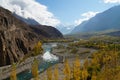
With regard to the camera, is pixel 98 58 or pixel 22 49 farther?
pixel 22 49

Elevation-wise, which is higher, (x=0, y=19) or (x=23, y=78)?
(x=0, y=19)

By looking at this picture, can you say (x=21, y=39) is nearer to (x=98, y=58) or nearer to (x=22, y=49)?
(x=22, y=49)

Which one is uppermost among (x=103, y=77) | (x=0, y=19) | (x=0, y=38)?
(x=0, y=19)

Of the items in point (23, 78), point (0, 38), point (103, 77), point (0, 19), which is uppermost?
point (0, 19)

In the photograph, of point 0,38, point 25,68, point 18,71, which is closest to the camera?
point 18,71

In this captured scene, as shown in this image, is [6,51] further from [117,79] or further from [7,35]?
[117,79]

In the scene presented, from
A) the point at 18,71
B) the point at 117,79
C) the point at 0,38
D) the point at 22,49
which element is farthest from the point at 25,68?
the point at 117,79

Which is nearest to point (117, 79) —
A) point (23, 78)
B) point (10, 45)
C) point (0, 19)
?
point (23, 78)

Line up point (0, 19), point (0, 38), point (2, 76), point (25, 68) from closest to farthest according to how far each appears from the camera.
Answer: point (2, 76), point (25, 68), point (0, 38), point (0, 19)

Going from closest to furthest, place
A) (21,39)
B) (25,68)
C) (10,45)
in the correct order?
(25,68), (10,45), (21,39)
